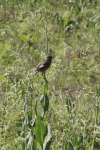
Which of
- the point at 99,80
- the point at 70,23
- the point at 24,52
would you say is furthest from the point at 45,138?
the point at 70,23

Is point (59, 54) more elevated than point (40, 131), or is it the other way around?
point (59, 54)

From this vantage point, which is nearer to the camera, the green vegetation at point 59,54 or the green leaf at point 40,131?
the green leaf at point 40,131

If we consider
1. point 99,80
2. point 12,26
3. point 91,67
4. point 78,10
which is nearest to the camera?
point 99,80

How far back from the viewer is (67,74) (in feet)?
14.4

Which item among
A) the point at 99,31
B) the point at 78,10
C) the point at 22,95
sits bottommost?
the point at 22,95

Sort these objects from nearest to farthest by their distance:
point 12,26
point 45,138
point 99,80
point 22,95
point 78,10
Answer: point 45,138 < point 22,95 < point 99,80 < point 12,26 < point 78,10

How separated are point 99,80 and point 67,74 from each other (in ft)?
1.83

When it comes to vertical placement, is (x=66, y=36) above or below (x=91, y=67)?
above

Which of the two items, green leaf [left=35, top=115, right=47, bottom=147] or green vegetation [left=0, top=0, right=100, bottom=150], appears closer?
green leaf [left=35, top=115, right=47, bottom=147]

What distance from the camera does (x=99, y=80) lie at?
4.17 meters

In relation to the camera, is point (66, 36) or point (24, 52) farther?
point (66, 36)

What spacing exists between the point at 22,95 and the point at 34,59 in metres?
2.24

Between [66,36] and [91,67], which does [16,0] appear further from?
[91,67]

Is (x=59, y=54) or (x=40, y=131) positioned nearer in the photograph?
(x=40, y=131)
